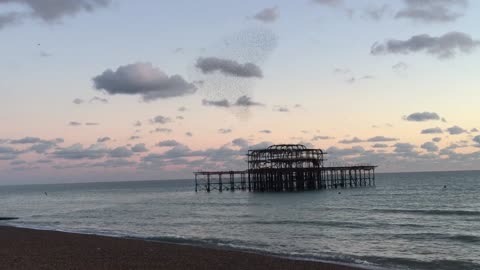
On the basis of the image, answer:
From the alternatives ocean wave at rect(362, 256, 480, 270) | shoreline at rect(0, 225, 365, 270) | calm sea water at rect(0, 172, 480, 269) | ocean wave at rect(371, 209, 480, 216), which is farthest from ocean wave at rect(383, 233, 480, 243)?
ocean wave at rect(371, 209, 480, 216)

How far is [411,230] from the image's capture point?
3020 centimetres

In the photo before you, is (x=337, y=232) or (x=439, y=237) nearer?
(x=439, y=237)

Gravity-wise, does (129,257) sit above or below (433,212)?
above

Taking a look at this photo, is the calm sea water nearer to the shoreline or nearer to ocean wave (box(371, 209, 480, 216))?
ocean wave (box(371, 209, 480, 216))

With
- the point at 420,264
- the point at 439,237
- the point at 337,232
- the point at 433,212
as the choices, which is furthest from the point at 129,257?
the point at 433,212

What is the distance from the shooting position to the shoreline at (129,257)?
1822 cm

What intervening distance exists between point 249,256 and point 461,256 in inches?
353

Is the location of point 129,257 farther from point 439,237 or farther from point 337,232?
point 439,237

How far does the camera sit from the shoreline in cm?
1822

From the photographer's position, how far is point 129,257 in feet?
66.2

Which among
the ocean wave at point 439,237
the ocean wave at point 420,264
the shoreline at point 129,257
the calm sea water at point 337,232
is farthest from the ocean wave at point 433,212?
the shoreline at point 129,257

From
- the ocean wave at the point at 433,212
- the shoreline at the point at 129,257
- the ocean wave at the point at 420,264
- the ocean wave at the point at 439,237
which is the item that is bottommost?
the ocean wave at the point at 420,264

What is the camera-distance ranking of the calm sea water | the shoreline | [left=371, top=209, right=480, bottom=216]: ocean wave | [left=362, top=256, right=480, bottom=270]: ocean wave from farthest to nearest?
[left=371, top=209, right=480, bottom=216]: ocean wave
the calm sea water
[left=362, top=256, right=480, bottom=270]: ocean wave
the shoreline

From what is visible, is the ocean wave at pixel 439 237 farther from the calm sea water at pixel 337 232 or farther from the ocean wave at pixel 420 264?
the ocean wave at pixel 420 264
